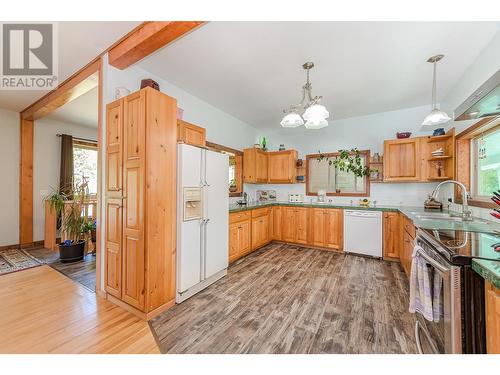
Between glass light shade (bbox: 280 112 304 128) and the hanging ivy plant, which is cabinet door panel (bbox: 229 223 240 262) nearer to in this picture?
glass light shade (bbox: 280 112 304 128)

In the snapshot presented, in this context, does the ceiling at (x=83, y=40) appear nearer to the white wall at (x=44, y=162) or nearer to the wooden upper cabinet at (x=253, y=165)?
the white wall at (x=44, y=162)

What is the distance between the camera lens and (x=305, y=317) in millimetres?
2016

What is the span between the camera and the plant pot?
338 centimetres

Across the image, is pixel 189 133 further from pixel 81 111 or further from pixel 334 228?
pixel 334 228

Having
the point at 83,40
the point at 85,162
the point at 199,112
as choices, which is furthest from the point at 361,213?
the point at 85,162

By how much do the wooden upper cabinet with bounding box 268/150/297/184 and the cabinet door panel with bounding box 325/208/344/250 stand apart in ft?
3.93

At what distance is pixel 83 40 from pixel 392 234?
496cm

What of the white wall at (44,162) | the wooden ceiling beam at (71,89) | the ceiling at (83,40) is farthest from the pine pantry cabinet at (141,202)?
the white wall at (44,162)

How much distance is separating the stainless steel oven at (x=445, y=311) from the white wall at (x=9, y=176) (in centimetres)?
643

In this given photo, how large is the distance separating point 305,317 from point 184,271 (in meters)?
1.33

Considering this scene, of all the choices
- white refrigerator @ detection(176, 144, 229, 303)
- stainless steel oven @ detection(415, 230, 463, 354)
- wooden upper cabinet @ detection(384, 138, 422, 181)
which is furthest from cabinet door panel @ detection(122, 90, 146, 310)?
wooden upper cabinet @ detection(384, 138, 422, 181)

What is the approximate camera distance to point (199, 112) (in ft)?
12.2
